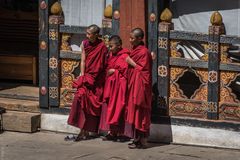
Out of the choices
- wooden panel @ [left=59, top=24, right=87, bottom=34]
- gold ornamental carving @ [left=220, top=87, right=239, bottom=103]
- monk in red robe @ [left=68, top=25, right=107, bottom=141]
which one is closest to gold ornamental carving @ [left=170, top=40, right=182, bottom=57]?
gold ornamental carving @ [left=220, top=87, right=239, bottom=103]

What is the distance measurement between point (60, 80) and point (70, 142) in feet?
3.35

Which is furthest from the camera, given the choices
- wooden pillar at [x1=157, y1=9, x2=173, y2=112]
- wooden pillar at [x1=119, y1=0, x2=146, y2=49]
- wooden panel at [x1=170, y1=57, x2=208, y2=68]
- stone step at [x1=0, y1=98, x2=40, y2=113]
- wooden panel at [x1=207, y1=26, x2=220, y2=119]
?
stone step at [x1=0, y1=98, x2=40, y2=113]

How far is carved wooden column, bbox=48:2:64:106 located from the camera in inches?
369

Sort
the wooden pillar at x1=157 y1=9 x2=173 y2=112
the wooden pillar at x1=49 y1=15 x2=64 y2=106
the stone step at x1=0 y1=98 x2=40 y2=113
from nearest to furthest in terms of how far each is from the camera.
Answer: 1. the wooden pillar at x1=157 y1=9 x2=173 y2=112
2. the wooden pillar at x1=49 y1=15 x2=64 y2=106
3. the stone step at x1=0 y1=98 x2=40 y2=113

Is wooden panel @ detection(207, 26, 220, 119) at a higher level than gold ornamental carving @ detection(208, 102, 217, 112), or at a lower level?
higher

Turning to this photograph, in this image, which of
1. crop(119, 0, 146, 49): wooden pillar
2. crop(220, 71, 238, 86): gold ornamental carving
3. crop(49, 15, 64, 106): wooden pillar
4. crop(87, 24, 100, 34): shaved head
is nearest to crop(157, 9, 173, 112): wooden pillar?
crop(119, 0, 146, 49): wooden pillar

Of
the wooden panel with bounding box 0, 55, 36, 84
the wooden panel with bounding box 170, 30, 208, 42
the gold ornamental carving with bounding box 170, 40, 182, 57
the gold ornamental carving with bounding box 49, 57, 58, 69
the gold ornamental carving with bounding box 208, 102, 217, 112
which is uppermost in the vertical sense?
the wooden panel with bounding box 170, 30, 208, 42

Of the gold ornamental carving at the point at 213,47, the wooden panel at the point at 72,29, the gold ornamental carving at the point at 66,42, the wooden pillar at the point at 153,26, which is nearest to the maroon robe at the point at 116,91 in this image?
the wooden pillar at the point at 153,26

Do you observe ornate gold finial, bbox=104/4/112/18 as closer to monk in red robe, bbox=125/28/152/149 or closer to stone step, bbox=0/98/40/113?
monk in red robe, bbox=125/28/152/149

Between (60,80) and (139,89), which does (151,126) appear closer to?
(139,89)

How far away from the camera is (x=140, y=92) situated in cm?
840

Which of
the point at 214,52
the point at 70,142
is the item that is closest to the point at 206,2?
the point at 214,52

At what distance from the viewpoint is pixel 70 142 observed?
902 centimetres

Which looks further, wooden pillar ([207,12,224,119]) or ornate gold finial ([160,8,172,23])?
ornate gold finial ([160,8,172,23])
